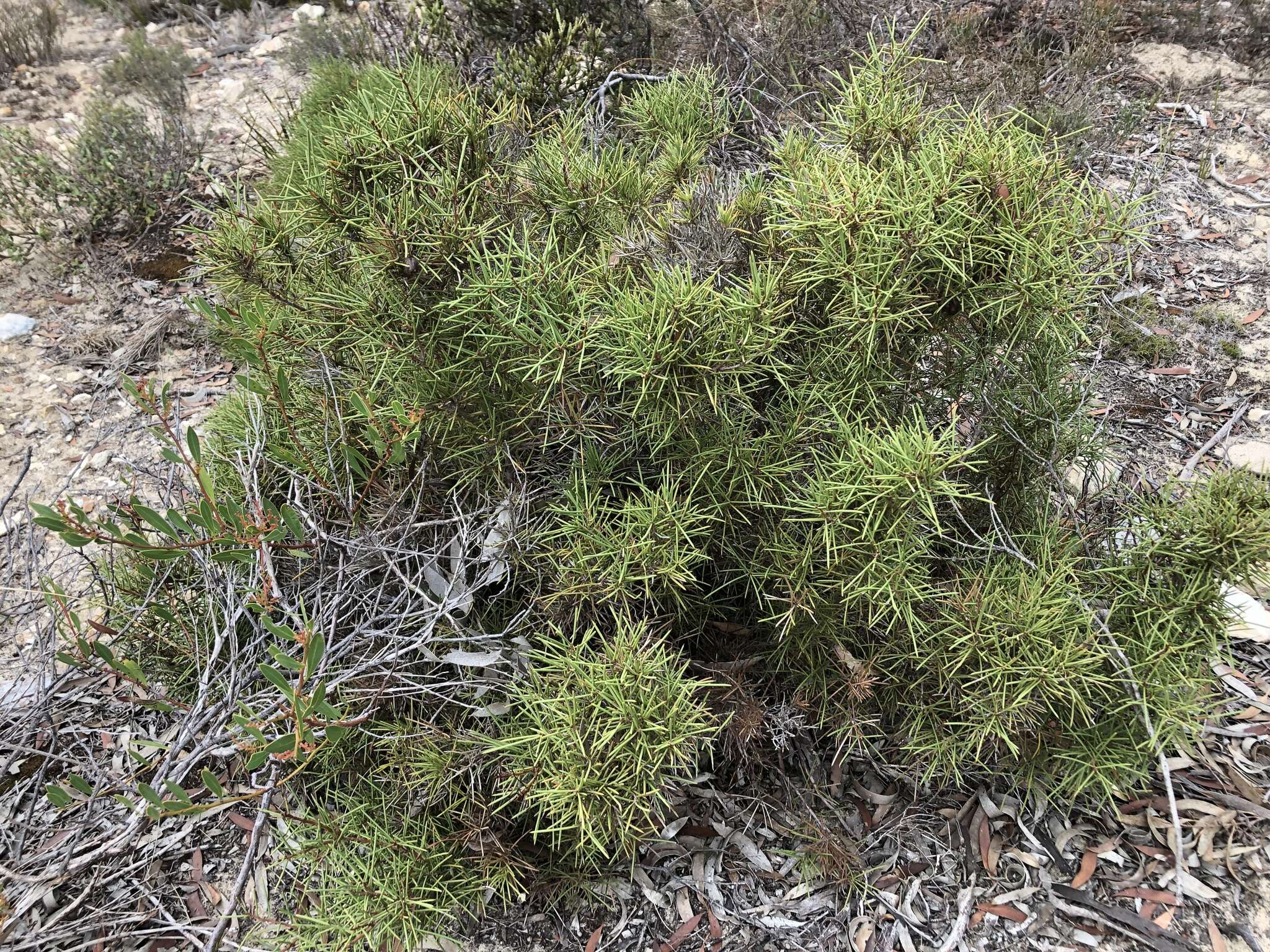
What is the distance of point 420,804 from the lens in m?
1.87

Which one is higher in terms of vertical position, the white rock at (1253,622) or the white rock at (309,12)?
the white rock at (309,12)

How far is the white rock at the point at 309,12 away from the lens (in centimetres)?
588

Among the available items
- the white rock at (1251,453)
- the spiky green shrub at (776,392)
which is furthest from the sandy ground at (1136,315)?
the spiky green shrub at (776,392)

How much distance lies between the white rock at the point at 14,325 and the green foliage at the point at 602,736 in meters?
3.41

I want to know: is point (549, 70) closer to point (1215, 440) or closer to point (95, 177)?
point (95, 177)

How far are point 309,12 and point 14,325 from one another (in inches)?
141

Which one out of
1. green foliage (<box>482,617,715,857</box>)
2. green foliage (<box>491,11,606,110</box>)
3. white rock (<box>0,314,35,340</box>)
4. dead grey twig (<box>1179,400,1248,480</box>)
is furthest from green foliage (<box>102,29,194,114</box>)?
dead grey twig (<box>1179,400,1248,480</box>)

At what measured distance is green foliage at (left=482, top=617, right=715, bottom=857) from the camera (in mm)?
1587

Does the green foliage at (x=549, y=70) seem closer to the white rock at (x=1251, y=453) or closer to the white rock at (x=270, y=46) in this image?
the white rock at (x=1251, y=453)

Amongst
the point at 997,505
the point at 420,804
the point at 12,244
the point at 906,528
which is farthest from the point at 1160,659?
the point at 12,244

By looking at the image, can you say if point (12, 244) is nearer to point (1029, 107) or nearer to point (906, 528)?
point (906, 528)

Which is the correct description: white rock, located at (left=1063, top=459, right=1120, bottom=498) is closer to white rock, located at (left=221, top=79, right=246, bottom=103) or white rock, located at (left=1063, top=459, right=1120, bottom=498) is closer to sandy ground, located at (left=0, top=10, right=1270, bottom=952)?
sandy ground, located at (left=0, top=10, right=1270, bottom=952)

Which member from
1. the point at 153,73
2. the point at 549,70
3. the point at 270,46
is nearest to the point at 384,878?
the point at 549,70

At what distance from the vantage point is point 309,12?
6004mm
